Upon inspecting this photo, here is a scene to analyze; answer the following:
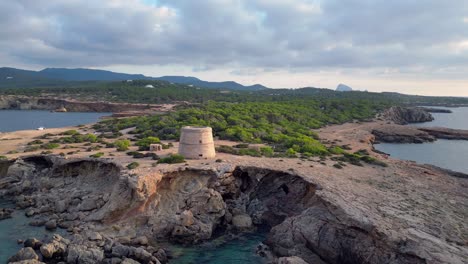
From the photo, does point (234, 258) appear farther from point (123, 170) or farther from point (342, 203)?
point (123, 170)

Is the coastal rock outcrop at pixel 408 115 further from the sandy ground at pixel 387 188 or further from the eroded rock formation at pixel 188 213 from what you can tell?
the eroded rock formation at pixel 188 213

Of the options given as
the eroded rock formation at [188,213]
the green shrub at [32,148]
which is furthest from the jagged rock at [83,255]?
the green shrub at [32,148]

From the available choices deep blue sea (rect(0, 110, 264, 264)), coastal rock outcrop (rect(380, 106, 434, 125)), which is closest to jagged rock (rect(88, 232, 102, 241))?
deep blue sea (rect(0, 110, 264, 264))

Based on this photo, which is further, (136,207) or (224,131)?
(224,131)

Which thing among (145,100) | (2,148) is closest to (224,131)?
(2,148)

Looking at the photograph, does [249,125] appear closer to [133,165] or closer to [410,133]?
[133,165]

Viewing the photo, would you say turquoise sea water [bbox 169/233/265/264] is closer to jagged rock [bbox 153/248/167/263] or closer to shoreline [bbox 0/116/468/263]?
jagged rock [bbox 153/248/167/263]
